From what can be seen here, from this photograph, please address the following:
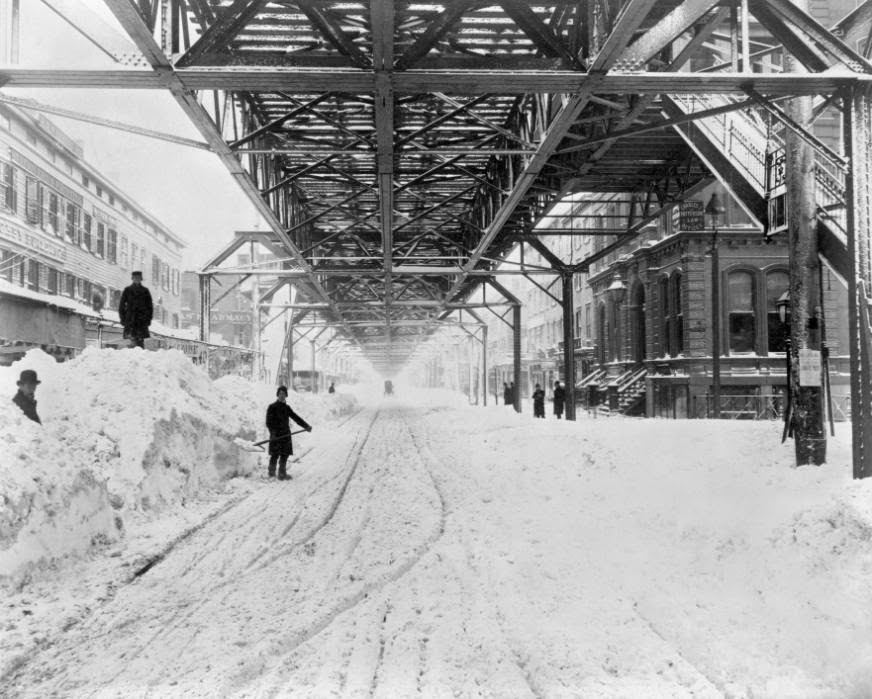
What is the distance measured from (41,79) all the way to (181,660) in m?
5.42

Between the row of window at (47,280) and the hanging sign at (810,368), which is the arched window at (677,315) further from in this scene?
the row of window at (47,280)

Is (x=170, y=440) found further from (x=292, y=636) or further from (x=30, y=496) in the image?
(x=292, y=636)

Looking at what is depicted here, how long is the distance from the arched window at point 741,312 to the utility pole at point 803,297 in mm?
18718

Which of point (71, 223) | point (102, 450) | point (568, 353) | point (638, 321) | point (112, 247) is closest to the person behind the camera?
point (102, 450)

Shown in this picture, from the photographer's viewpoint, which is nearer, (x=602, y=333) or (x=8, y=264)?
(x=8, y=264)

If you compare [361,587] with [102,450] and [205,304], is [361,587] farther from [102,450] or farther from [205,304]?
[205,304]

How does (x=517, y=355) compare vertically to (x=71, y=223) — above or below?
below

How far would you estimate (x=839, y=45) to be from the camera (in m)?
6.74

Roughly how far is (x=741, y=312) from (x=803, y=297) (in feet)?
63.3

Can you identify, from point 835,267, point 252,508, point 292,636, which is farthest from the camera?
point 252,508

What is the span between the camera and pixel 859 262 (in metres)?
6.64

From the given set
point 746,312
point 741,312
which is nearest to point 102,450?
point 741,312

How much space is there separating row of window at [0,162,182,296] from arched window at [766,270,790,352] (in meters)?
27.1

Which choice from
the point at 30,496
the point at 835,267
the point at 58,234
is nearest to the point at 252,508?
the point at 30,496
